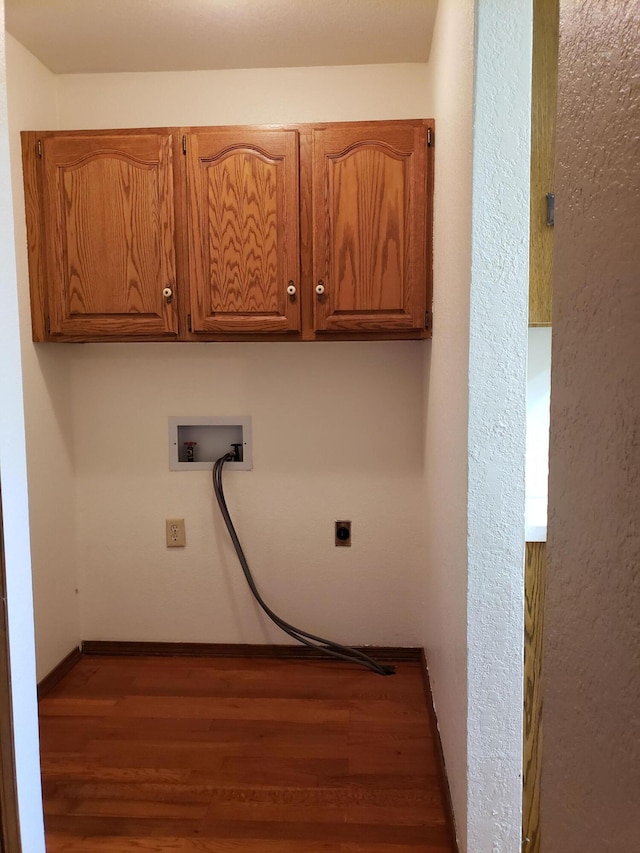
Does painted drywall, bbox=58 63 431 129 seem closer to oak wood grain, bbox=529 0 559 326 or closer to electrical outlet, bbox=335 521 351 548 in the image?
oak wood grain, bbox=529 0 559 326

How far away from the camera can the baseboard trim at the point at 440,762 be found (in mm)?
1689

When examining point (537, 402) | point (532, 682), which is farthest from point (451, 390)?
point (532, 682)

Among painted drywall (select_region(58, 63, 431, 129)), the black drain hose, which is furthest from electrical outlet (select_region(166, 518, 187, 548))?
painted drywall (select_region(58, 63, 431, 129))

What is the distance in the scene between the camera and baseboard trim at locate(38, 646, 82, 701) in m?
2.43

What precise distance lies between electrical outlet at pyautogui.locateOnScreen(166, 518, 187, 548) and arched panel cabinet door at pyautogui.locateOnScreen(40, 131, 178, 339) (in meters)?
0.80

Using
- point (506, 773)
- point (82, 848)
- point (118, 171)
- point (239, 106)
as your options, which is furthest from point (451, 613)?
point (239, 106)

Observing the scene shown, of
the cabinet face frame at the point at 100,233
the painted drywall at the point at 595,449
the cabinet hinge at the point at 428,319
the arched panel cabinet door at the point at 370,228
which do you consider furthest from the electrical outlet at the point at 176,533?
the painted drywall at the point at 595,449

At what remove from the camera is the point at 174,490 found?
272 cm

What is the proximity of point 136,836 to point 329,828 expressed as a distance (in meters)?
0.51

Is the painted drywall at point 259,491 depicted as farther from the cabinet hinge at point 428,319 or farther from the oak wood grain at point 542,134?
the oak wood grain at point 542,134

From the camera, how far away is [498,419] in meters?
1.39

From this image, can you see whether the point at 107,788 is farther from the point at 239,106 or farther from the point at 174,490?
the point at 239,106

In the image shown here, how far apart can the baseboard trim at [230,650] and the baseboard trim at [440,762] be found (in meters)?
0.12

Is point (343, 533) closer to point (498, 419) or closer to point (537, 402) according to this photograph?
point (537, 402)
